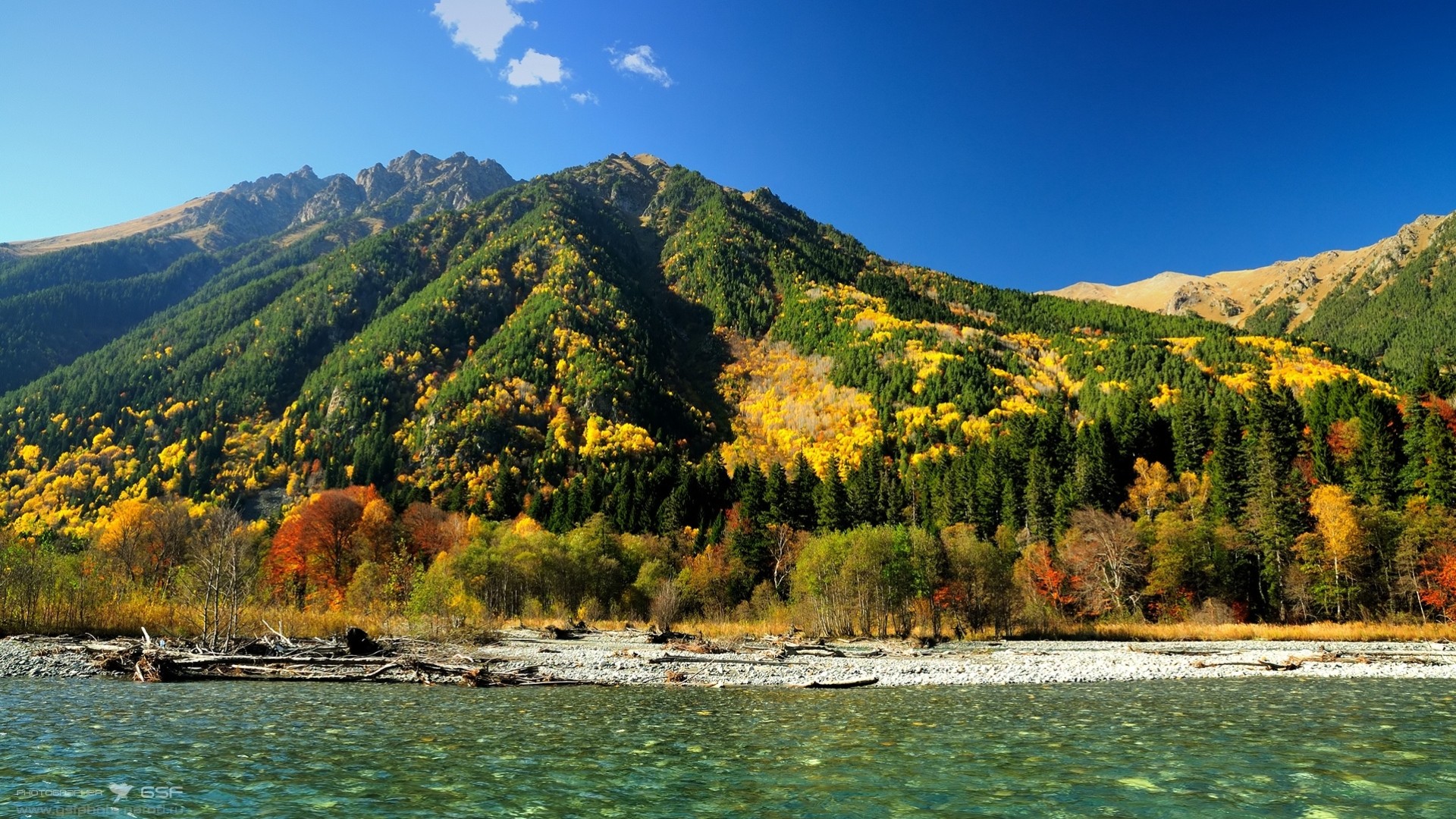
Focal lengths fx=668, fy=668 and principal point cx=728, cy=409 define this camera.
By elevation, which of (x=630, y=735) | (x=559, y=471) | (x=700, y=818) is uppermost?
(x=559, y=471)

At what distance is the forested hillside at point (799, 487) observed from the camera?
62.8 meters

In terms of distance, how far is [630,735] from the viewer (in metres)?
16.5

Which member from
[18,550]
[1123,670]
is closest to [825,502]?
[1123,670]

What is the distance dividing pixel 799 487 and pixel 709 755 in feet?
325

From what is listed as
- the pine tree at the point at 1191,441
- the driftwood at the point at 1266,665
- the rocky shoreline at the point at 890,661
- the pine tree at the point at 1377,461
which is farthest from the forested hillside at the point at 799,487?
the driftwood at the point at 1266,665

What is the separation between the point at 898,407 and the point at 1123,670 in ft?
473

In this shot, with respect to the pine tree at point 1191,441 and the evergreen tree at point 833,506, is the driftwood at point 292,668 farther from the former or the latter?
the pine tree at point 1191,441

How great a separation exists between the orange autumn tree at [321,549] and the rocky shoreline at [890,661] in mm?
53266

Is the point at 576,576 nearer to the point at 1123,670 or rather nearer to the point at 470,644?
the point at 470,644

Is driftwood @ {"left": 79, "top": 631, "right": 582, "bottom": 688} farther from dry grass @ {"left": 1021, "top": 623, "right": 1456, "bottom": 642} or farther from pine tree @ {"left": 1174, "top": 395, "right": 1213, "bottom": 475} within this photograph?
pine tree @ {"left": 1174, "top": 395, "right": 1213, "bottom": 475}

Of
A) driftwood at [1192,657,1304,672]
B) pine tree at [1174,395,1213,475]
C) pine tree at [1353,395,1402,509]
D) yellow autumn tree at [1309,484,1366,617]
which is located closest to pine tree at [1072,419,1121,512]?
pine tree at [1174,395,1213,475]

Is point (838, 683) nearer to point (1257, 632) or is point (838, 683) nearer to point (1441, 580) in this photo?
point (1257, 632)

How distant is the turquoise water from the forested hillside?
117ft

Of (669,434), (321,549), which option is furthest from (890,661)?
(669,434)
